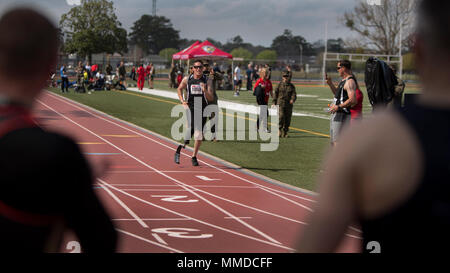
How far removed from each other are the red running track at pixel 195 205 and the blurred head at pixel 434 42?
2.39 metres

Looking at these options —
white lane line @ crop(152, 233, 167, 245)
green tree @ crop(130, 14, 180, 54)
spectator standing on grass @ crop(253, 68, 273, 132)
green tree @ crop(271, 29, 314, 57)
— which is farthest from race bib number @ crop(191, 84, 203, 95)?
green tree @ crop(271, 29, 314, 57)

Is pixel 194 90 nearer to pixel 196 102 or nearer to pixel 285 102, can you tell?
pixel 196 102

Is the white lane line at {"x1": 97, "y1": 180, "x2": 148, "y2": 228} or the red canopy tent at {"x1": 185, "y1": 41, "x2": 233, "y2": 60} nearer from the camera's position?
the white lane line at {"x1": 97, "y1": 180, "x2": 148, "y2": 228}

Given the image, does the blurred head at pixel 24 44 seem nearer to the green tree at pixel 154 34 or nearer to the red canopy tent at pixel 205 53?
the red canopy tent at pixel 205 53

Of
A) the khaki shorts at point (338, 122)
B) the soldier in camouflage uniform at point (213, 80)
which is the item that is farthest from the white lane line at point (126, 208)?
the khaki shorts at point (338, 122)

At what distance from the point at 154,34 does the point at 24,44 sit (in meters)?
150

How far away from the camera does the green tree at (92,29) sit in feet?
188

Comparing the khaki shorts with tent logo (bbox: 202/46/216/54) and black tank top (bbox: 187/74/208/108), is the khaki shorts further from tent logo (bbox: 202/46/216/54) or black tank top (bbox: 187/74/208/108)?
tent logo (bbox: 202/46/216/54)

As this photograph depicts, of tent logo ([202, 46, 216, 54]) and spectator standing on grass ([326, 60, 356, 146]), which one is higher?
tent logo ([202, 46, 216, 54])

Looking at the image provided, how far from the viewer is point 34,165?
1683 millimetres

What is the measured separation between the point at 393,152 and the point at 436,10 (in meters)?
0.39

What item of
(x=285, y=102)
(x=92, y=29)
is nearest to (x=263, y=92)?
(x=285, y=102)

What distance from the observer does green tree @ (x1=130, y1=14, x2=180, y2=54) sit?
144 meters
